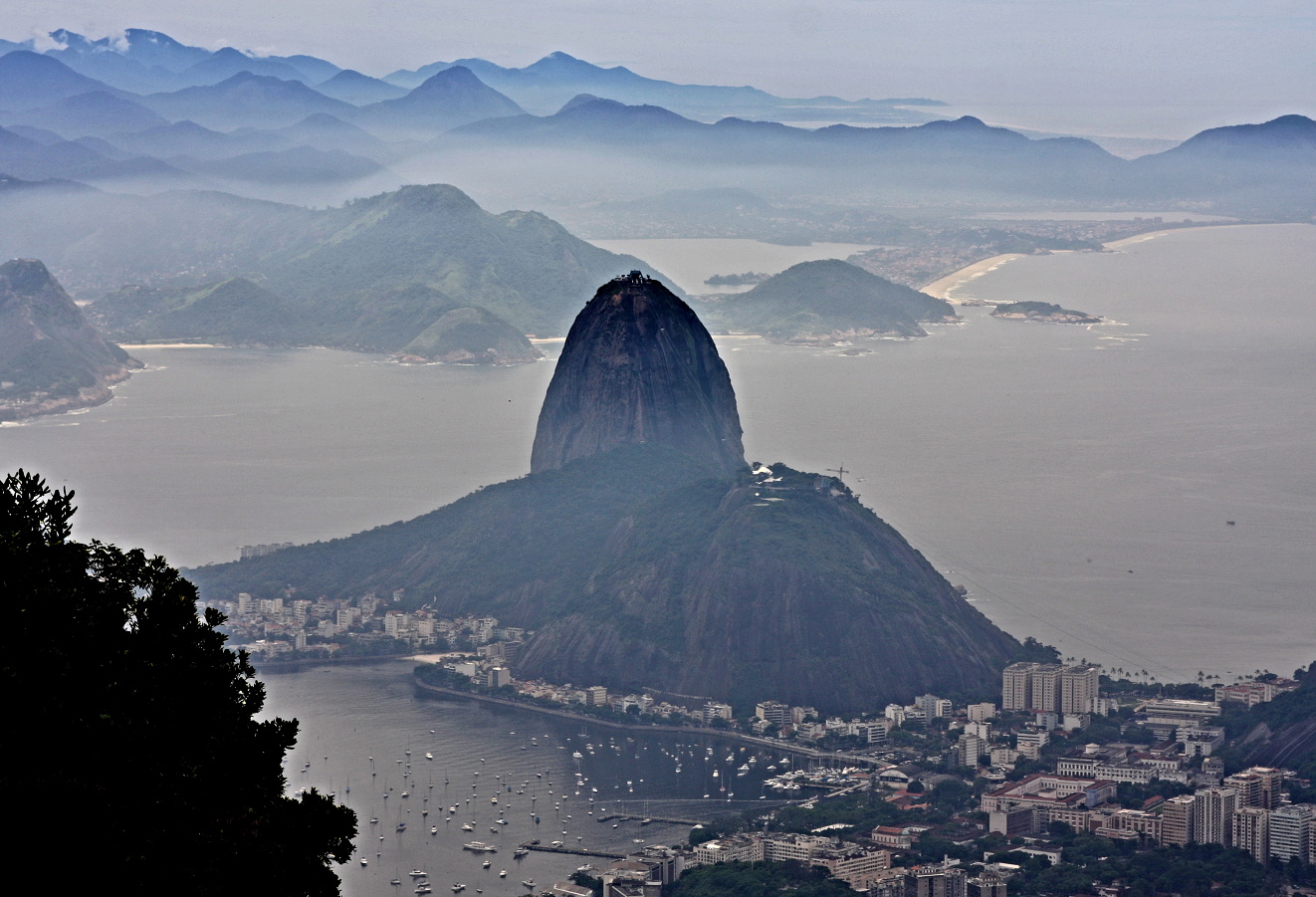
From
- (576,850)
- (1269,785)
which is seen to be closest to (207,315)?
(576,850)

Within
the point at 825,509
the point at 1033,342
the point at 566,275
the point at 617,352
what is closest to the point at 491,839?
the point at 825,509

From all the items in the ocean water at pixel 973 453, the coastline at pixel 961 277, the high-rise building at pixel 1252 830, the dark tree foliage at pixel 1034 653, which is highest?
the coastline at pixel 961 277

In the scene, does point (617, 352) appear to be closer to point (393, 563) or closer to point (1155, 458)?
point (393, 563)

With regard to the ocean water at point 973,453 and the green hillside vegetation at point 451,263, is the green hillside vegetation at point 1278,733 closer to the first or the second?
the ocean water at point 973,453

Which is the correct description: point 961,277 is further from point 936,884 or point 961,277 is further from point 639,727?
point 936,884

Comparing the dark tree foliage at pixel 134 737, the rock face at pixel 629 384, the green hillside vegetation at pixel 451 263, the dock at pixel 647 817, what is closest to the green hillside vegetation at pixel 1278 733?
the dock at pixel 647 817

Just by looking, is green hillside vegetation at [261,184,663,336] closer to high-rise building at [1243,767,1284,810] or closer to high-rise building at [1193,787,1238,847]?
high-rise building at [1243,767,1284,810]
